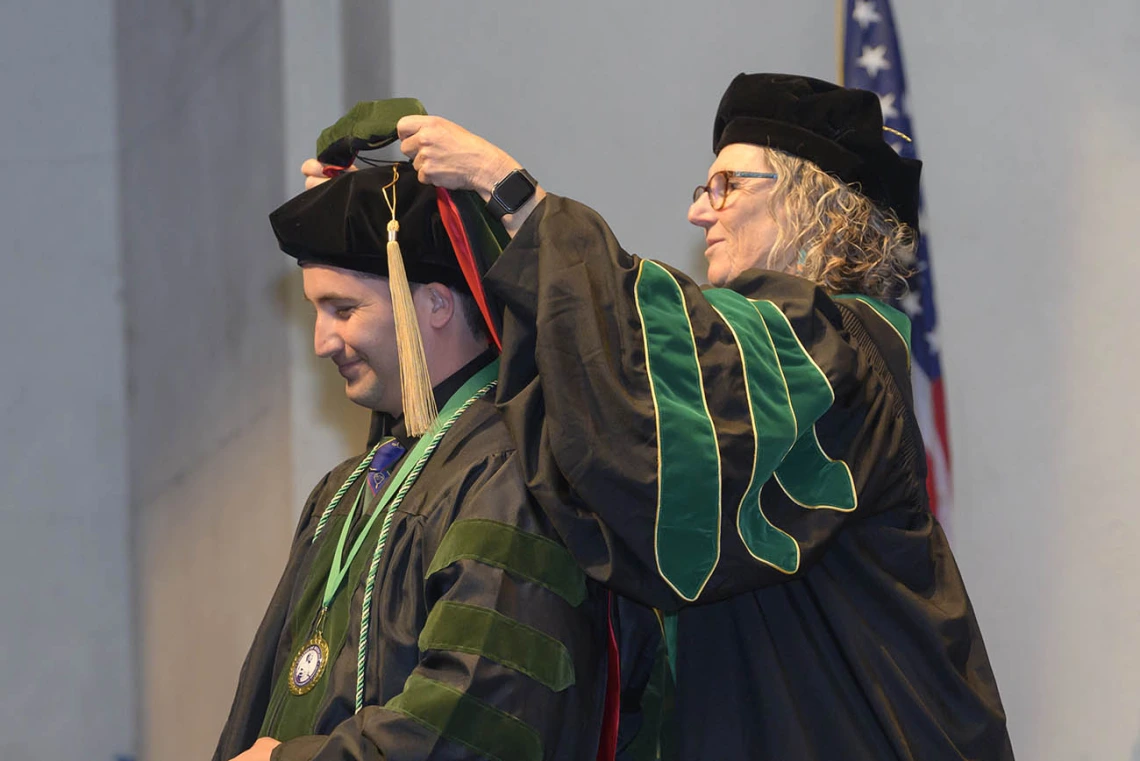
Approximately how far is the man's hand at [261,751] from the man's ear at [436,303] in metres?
0.69

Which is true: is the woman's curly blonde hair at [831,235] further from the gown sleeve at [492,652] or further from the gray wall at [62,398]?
the gray wall at [62,398]

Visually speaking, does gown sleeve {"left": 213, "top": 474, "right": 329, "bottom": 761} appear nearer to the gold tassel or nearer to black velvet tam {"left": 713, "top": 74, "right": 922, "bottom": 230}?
the gold tassel

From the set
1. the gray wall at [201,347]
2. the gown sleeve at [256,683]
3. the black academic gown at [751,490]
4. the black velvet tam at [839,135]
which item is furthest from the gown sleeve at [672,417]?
the gray wall at [201,347]

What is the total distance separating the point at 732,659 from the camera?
2.03m

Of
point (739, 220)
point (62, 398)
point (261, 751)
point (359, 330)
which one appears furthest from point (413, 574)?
point (62, 398)

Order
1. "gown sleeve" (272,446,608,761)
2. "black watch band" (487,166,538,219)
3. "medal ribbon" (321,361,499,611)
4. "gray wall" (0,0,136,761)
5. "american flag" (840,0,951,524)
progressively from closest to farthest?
"gown sleeve" (272,446,608,761)
"black watch band" (487,166,538,219)
"medal ribbon" (321,361,499,611)
"american flag" (840,0,951,524)
"gray wall" (0,0,136,761)

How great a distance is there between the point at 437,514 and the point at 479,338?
14.7 inches

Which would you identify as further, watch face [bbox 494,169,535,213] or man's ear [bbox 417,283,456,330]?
man's ear [bbox 417,283,456,330]

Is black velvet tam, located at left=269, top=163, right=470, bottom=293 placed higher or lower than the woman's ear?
higher

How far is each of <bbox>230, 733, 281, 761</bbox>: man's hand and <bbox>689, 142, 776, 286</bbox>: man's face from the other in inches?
42.0

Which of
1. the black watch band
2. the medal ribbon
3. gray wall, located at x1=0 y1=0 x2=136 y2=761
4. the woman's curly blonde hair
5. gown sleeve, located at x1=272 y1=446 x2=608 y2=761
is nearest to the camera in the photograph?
gown sleeve, located at x1=272 y1=446 x2=608 y2=761

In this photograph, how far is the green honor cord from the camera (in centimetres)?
193

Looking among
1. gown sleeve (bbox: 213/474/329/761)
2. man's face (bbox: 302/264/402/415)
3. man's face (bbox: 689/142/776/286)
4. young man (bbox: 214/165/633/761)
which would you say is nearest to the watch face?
young man (bbox: 214/165/633/761)

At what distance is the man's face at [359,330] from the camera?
2.14 meters
